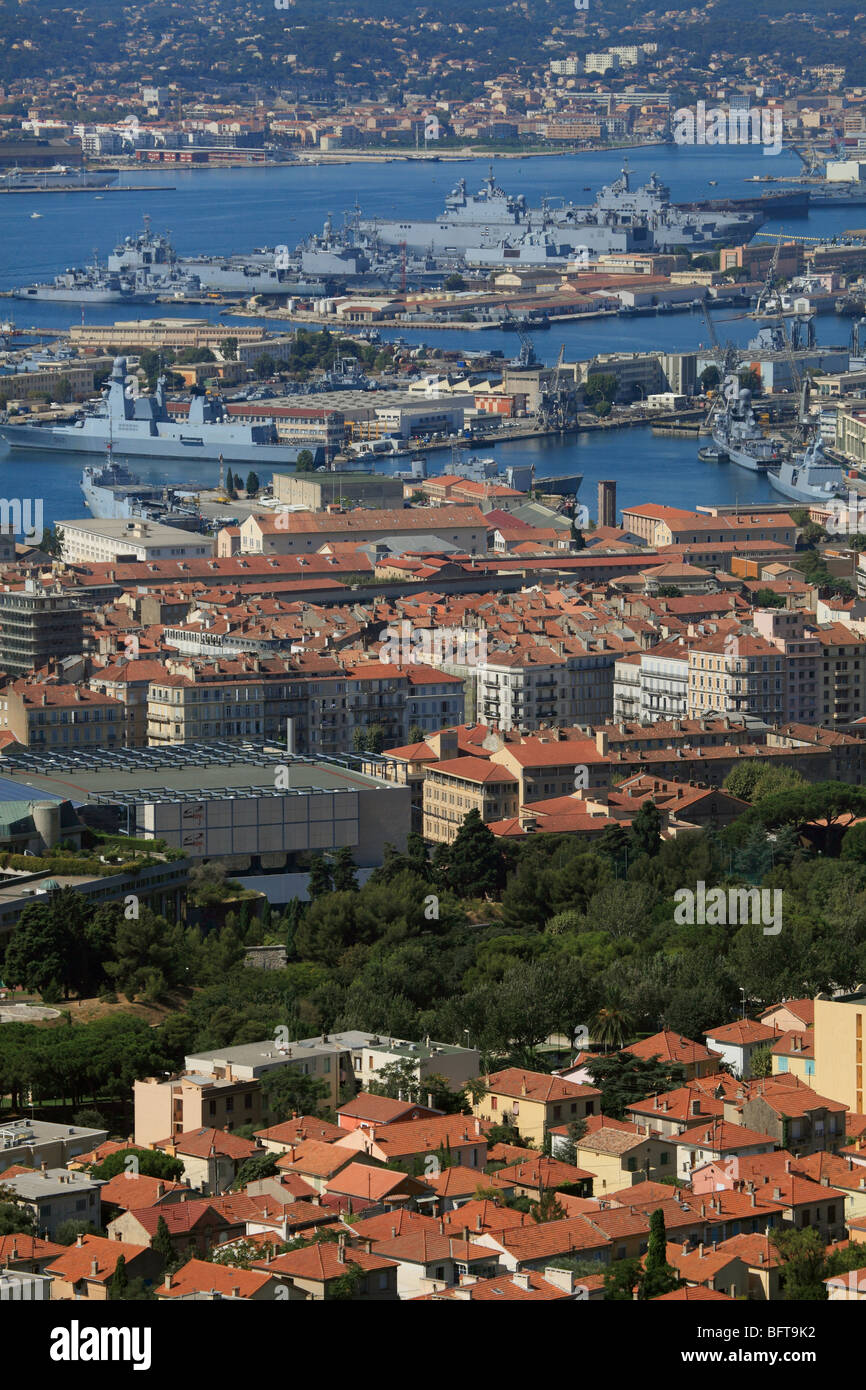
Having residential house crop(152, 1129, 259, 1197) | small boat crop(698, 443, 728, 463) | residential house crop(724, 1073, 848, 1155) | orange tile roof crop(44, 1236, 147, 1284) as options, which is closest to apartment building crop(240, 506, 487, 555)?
small boat crop(698, 443, 728, 463)

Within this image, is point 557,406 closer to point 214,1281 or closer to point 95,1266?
point 95,1266

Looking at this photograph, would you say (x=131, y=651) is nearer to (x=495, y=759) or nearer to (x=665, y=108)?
(x=495, y=759)

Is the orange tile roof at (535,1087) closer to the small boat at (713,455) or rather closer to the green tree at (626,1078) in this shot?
the green tree at (626,1078)

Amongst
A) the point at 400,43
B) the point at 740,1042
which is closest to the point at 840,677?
the point at 740,1042

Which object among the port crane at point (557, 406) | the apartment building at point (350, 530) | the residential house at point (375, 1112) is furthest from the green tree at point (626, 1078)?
the port crane at point (557, 406)

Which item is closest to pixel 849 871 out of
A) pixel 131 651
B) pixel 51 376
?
pixel 131 651

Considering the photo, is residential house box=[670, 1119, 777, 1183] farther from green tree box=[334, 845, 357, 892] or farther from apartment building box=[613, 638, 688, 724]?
apartment building box=[613, 638, 688, 724]
